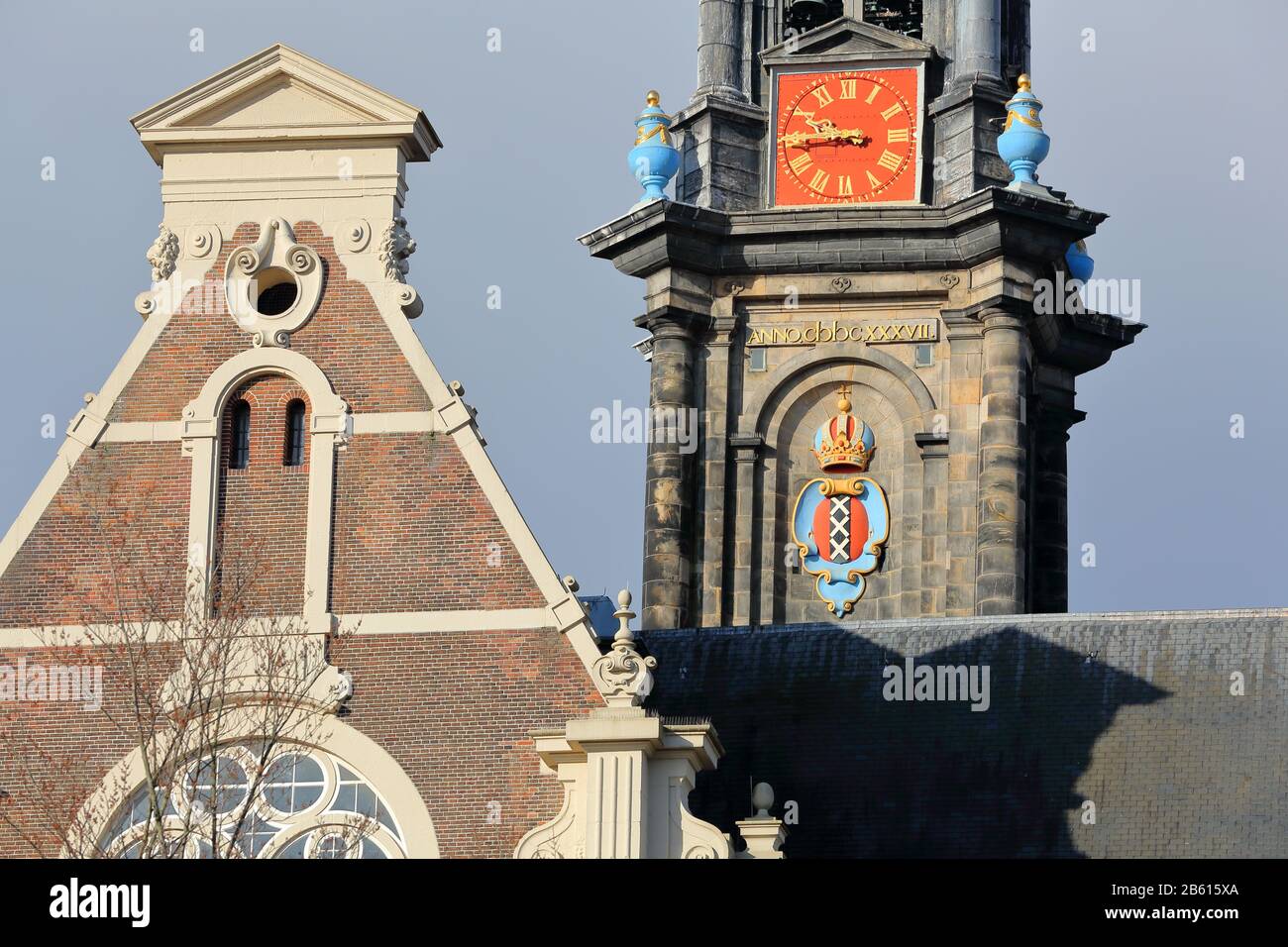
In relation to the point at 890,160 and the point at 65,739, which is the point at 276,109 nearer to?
the point at 65,739

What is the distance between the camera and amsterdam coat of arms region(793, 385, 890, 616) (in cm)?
5509

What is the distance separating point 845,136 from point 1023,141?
291 cm

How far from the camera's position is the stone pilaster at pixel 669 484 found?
54.5 metres

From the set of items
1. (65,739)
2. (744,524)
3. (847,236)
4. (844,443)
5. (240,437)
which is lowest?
(65,739)

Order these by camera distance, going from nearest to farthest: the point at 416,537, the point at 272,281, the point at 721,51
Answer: the point at 416,537
the point at 272,281
the point at 721,51

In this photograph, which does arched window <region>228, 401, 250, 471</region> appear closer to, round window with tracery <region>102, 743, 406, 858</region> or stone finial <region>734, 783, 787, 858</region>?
round window with tracery <region>102, 743, 406, 858</region>

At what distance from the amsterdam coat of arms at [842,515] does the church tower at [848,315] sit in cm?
3

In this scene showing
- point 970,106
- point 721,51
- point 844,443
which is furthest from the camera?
point 721,51
